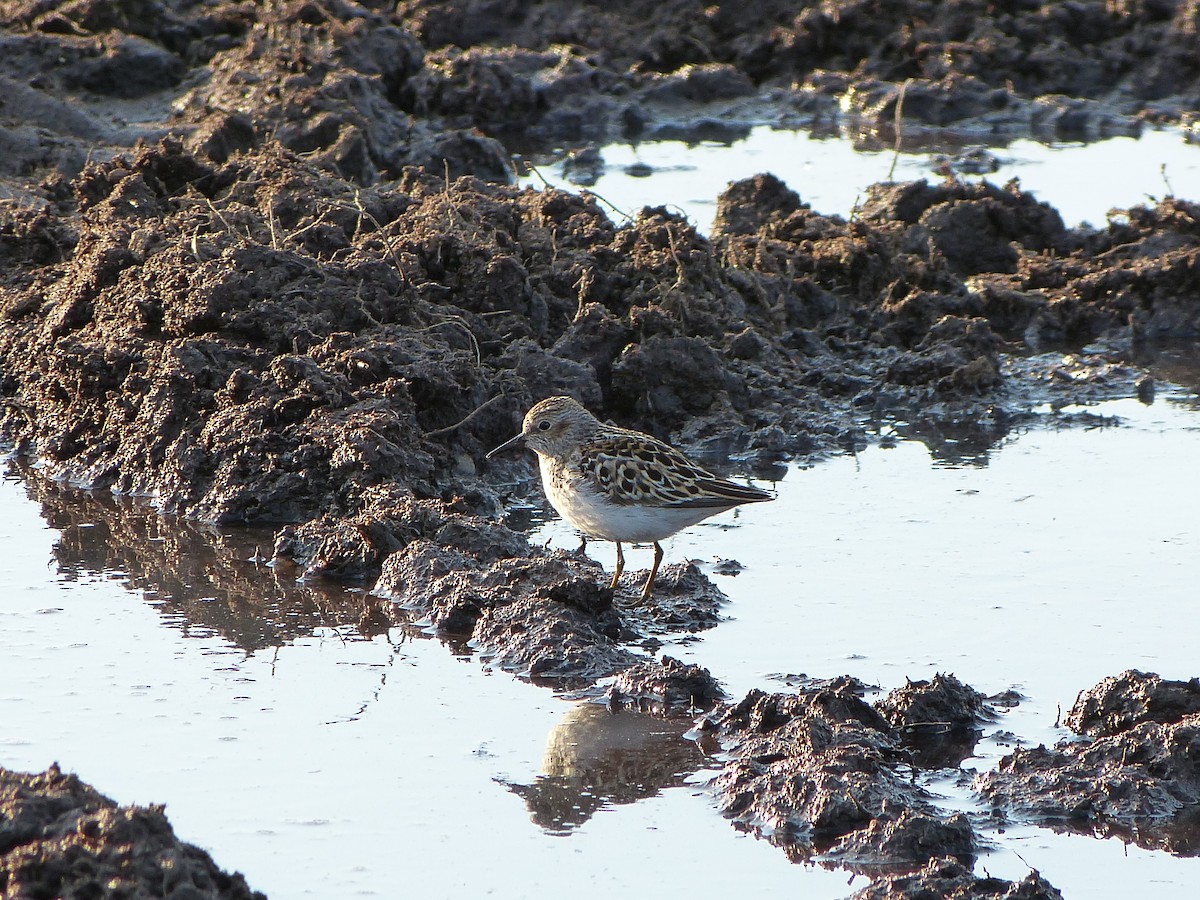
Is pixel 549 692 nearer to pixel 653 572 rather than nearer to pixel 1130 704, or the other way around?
pixel 653 572

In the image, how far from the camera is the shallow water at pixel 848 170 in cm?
1480

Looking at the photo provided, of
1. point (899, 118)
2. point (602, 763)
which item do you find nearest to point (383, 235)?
point (602, 763)

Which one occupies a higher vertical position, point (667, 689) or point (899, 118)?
point (667, 689)

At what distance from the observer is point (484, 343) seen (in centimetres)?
985

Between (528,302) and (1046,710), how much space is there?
4.66m

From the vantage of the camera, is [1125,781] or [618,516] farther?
[618,516]

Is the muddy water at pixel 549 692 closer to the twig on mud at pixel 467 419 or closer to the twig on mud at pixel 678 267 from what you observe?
the twig on mud at pixel 467 419

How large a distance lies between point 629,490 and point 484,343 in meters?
2.65

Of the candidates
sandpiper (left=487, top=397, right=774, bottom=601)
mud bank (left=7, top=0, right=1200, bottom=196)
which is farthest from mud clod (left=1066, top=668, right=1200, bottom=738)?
mud bank (left=7, top=0, right=1200, bottom=196)

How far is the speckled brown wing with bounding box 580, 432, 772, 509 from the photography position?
745cm

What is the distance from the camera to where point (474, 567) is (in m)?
7.55

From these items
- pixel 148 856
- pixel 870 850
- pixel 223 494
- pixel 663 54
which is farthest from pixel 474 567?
pixel 663 54

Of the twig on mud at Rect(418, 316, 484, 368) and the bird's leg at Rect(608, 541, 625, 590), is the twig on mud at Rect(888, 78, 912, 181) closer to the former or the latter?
the twig on mud at Rect(418, 316, 484, 368)

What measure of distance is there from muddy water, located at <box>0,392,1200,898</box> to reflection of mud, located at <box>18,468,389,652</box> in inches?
0.9
